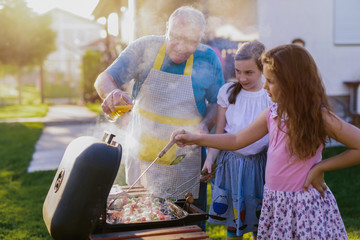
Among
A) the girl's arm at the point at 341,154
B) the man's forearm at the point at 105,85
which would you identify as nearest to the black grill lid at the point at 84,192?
the man's forearm at the point at 105,85

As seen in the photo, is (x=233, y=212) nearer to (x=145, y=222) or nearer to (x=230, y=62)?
(x=145, y=222)

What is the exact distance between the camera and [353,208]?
12.9ft

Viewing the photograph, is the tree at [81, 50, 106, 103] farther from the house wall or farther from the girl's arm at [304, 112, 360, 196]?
the girl's arm at [304, 112, 360, 196]

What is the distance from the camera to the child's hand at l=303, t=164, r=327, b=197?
174 centimetres

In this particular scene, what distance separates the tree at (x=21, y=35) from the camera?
19438 millimetres

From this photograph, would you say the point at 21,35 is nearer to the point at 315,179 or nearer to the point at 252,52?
the point at 252,52

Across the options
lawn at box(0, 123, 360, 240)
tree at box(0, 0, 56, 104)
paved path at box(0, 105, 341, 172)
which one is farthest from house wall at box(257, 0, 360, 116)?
tree at box(0, 0, 56, 104)

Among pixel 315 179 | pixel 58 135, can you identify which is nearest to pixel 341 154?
pixel 315 179

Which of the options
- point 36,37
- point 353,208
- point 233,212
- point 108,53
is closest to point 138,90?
point 233,212

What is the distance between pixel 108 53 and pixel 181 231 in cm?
1208

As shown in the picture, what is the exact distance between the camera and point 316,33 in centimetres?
752

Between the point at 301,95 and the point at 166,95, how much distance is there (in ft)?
3.31

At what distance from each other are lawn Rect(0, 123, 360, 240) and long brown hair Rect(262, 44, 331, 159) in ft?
6.20

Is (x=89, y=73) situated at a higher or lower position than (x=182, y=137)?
lower
